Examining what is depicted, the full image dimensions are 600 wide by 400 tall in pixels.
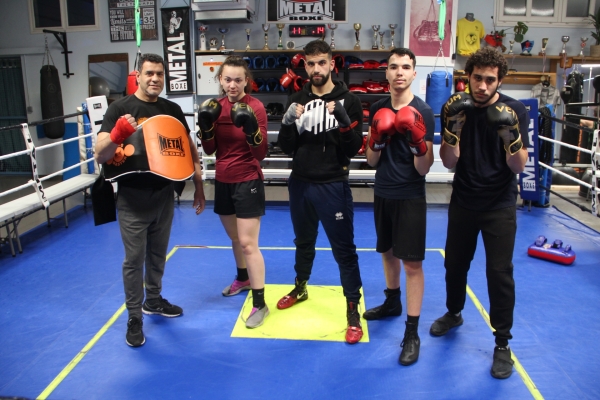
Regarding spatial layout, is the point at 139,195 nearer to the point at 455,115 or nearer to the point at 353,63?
the point at 455,115

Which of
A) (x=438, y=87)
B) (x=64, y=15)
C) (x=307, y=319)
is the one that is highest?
(x=64, y=15)

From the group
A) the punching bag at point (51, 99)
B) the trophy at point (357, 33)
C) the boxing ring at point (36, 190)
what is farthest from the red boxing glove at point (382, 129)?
the punching bag at point (51, 99)

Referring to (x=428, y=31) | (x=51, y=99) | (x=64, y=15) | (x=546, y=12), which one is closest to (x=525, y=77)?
(x=546, y=12)

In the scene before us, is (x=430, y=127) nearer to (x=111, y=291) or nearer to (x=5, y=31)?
(x=111, y=291)

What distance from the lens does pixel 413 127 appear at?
2.12 m

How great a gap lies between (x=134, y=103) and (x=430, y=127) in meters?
1.48

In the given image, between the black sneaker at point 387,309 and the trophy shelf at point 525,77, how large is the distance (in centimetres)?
512

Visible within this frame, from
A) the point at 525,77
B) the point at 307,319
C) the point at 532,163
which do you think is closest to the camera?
the point at 307,319

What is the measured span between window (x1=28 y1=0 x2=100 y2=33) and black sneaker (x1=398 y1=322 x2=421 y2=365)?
708 cm

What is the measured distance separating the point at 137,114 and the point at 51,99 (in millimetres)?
5996

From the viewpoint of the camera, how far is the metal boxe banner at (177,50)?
A: 7156 millimetres

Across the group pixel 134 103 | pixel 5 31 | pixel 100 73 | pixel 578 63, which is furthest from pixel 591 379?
pixel 5 31

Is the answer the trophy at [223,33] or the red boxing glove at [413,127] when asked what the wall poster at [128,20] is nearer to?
the trophy at [223,33]

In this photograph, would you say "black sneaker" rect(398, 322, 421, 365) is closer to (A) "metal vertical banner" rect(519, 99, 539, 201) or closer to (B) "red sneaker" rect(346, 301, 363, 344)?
(B) "red sneaker" rect(346, 301, 363, 344)
